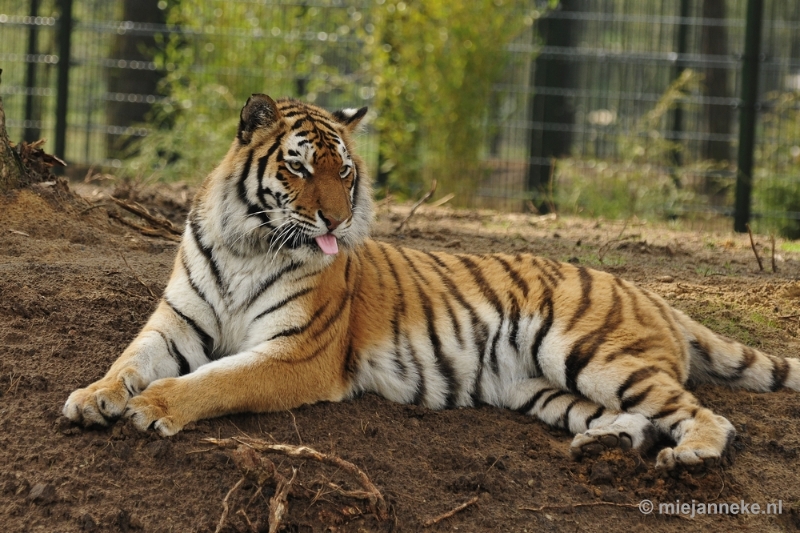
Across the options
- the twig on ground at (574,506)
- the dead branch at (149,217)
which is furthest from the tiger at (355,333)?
the dead branch at (149,217)

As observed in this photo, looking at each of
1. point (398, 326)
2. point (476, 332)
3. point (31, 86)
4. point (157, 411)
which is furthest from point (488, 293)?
point (31, 86)

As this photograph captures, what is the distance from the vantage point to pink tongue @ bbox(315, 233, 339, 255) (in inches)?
138

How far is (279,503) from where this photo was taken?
2752 mm

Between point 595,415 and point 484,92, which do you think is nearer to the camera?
point 595,415

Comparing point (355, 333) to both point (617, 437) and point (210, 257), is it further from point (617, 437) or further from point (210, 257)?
point (617, 437)

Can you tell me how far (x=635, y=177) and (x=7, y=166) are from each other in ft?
19.9

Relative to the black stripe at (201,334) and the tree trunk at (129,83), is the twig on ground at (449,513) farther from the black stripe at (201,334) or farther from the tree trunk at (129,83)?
the tree trunk at (129,83)

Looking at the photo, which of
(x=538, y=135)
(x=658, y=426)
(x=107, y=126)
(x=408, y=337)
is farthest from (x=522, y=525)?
(x=107, y=126)

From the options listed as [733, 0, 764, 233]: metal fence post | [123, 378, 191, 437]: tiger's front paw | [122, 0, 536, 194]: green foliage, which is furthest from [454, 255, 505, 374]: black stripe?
[733, 0, 764, 233]: metal fence post

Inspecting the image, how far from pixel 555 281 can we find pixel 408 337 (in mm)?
719

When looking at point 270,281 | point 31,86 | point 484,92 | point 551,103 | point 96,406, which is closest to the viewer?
point 96,406

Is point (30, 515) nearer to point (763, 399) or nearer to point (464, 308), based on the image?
point (464, 308)

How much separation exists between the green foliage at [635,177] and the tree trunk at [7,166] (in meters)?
5.32

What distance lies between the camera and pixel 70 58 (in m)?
9.68
